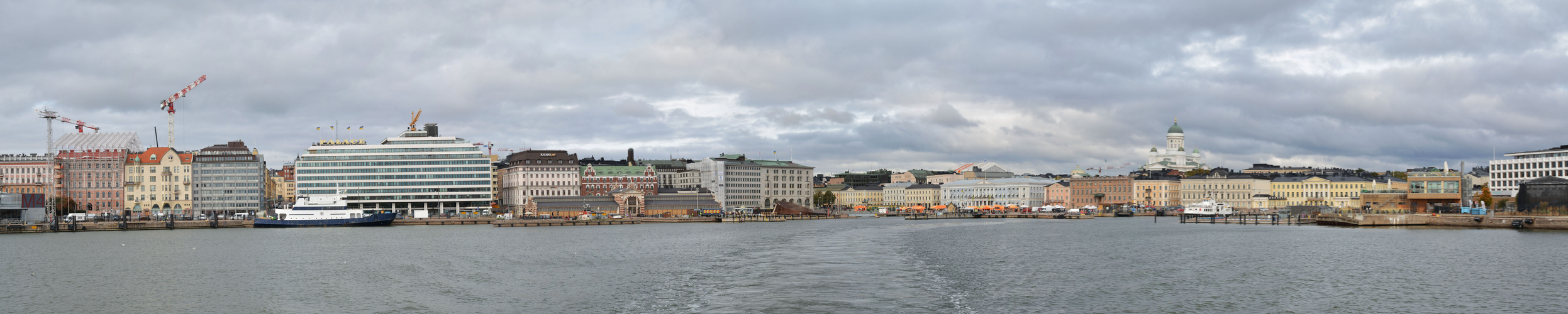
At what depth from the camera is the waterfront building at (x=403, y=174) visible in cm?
17312

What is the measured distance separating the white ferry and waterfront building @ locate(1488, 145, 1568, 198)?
14513 cm

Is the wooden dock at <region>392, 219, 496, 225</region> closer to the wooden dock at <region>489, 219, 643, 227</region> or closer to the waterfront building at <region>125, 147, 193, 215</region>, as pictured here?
the wooden dock at <region>489, 219, 643, 227</region>

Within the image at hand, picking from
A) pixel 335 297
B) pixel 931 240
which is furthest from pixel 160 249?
pixel 931 240

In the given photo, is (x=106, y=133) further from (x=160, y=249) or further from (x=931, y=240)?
(x=931, y=240)

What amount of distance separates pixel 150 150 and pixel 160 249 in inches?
4374

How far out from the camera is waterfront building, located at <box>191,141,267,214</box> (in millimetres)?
171750

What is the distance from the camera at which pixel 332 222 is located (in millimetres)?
133750

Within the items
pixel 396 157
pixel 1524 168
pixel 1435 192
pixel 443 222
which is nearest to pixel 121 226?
pixel 443 222

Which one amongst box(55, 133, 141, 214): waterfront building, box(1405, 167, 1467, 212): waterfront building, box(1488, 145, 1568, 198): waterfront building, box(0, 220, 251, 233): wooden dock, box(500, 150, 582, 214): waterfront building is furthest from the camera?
box(500, 150, 582, 214): waterfront building

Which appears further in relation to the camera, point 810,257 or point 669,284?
point 810,257

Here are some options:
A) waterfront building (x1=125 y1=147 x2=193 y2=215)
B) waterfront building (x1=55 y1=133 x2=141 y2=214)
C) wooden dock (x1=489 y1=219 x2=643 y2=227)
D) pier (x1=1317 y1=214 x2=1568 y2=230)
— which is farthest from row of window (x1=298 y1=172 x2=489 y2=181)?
pier (x1=1317 y1=214 x2=1568 y2=230)

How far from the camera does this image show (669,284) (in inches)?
1756

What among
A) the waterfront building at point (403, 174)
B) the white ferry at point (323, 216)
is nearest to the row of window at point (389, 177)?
the waterfront building at point (403, 174)

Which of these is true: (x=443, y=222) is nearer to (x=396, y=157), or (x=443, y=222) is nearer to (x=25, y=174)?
(x=396, y=157)
